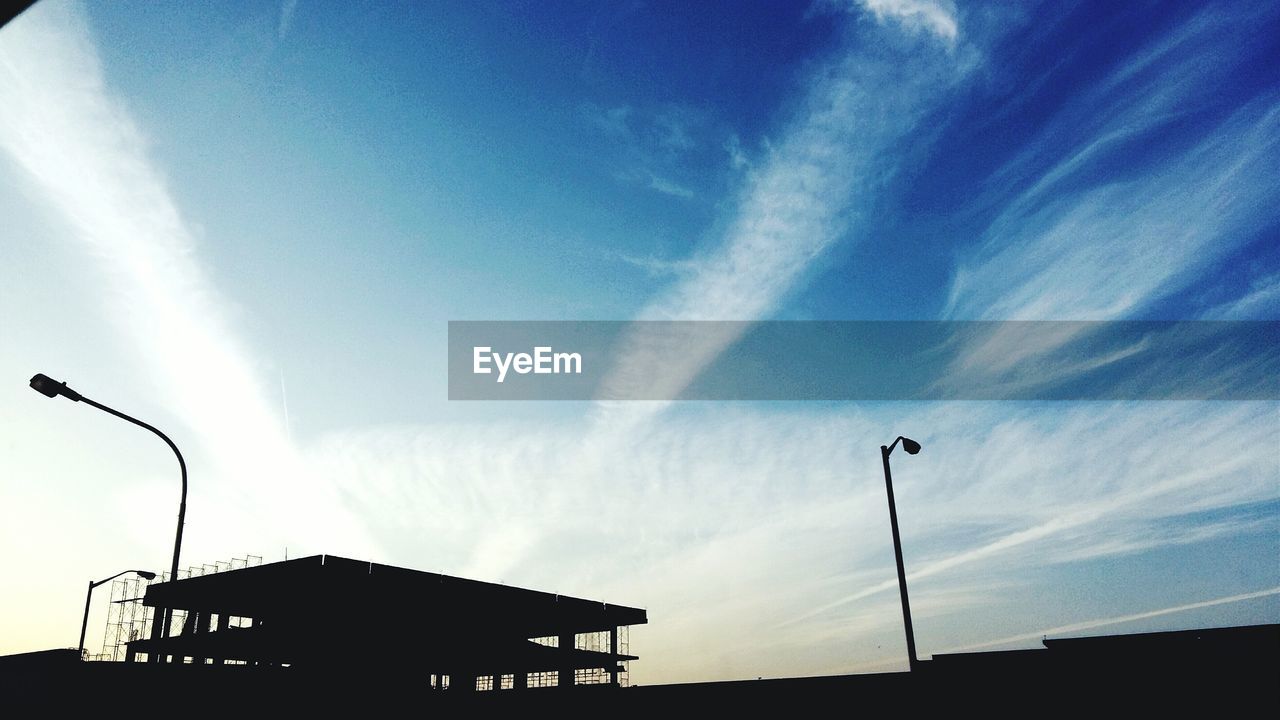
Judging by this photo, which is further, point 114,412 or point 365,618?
point 365,618

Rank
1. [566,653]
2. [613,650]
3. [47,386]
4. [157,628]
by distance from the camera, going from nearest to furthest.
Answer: [47,386] → [157,628] → [566,653] → [613,650]

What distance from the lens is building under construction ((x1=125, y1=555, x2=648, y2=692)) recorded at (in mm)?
25797

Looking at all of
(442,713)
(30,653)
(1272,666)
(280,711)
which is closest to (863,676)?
(1272,666)

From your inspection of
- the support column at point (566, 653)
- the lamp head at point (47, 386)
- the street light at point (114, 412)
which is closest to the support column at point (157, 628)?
the street light at point (114, 412)

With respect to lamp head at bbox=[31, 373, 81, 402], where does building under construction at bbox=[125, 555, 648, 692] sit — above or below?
below

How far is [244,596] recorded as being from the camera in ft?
90.7

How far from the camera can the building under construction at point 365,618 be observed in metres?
25.8

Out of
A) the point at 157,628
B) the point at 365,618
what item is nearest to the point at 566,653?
the point at 365,618

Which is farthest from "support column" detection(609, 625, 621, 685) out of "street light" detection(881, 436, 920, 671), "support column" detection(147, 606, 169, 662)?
"street light" detection(881, 436, 920, 671)

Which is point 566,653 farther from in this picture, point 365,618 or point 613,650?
point 365,618

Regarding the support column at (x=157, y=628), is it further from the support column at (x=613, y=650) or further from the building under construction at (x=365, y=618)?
the support column at (x=613, y=650)

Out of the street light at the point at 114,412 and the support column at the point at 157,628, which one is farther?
the support column at the point at 157,628

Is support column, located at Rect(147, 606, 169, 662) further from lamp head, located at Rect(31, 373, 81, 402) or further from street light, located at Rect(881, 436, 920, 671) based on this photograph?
street light, located at Rect(881, 436, 920, 671)

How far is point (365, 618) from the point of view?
29.3 meters
